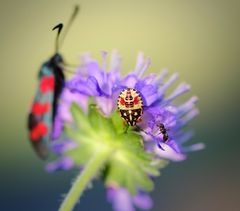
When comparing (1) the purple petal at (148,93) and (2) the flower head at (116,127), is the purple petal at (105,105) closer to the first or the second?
(2) the flower head at (116,127)

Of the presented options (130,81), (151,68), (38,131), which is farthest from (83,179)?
(151,68)

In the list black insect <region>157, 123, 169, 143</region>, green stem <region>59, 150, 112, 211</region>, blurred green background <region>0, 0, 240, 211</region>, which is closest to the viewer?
green stem <region>59, 150, 112, 211</region>

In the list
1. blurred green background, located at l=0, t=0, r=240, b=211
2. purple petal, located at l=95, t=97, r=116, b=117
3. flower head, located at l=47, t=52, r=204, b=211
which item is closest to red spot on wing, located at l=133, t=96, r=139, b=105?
flower head, located at l=47, t=52, r=204, b=211

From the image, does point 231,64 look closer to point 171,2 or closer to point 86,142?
point 171,2

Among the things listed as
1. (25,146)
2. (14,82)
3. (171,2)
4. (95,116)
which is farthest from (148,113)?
Result: (171,2)

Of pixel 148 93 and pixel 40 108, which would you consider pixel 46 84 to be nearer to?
pixel 40 108

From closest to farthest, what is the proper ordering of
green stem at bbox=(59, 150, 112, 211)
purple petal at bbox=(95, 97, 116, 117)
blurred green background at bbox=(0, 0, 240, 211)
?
green stem at bbox=(59, 150, 112, 211) → purple petal at bbox=(95, 97, 116, 117) → blurred green background at bbox=(0, 0, 240, 211)

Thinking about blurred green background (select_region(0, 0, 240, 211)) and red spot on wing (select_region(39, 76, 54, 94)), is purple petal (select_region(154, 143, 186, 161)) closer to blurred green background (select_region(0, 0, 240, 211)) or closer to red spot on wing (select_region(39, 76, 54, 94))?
red spot on wing (select_region(39, 76, 54, 94))
